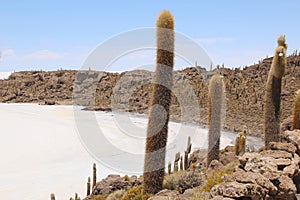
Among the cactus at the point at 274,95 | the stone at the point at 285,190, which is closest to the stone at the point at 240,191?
the stone at the point at 285,190

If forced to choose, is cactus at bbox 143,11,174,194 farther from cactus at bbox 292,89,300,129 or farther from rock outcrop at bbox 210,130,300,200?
cactus at bbox 292,89,300,129

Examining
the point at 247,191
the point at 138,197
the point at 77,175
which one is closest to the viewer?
the point at 247,191

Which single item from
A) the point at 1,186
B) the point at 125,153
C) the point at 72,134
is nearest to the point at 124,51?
the point at 1,186

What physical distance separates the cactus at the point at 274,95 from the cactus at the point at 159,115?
11.6 feet

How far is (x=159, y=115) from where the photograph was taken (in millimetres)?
7281

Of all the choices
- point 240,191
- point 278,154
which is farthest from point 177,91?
point 240,191

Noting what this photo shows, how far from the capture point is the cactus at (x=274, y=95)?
9203 millimetres

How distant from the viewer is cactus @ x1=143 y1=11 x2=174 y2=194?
23.9 ft

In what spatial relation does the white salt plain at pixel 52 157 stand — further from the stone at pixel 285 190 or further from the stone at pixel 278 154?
the stone at pixel 285 190

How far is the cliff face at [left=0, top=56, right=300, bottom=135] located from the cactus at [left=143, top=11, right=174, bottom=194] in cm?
800

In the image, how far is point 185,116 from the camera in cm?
3228

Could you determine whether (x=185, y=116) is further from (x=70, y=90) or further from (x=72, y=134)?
(x=70, y=90)

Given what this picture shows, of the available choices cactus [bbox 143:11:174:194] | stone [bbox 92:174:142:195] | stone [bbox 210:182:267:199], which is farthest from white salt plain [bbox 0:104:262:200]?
stone [bbox 210:182:267:199]

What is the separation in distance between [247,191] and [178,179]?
2758 mm
